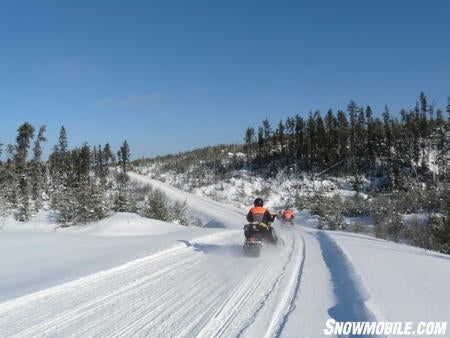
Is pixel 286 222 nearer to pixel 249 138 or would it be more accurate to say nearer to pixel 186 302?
pixel 186 302

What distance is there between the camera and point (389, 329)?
375 centimetres

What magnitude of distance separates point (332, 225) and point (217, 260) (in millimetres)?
23380

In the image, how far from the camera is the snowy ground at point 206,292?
4.19m

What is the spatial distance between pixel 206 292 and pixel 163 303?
887 millimetres

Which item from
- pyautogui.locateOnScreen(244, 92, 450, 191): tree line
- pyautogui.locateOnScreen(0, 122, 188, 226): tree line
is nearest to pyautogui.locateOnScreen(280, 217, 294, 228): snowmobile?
pyautogui.locateOnScreen(0, 122, 188, 226): tree line

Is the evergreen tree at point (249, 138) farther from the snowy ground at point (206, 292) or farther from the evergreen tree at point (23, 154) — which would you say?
the snowy ground at point (206, 292)

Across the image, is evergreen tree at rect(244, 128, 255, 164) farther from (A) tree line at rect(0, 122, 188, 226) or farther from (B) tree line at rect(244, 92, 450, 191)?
(A) tree line at rect(0, 122, 188, 226)

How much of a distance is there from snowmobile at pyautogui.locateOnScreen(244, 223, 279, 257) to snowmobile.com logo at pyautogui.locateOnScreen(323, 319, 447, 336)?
5.36 m

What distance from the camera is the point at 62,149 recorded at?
7406cm

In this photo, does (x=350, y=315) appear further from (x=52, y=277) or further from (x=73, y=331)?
(x=52, y=277)

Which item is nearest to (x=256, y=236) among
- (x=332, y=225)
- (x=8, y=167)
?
(x=332, y=225)

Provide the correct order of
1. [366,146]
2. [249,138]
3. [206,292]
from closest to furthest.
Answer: [206,292] < [366,146] < [249,138]

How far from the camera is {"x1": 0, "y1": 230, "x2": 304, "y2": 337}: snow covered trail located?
4133 millimetres

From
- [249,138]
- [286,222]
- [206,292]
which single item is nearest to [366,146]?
[249,138]
